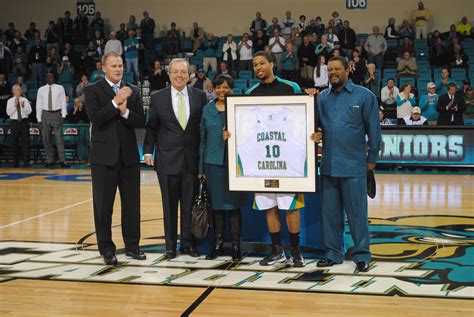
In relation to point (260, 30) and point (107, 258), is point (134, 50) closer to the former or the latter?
point (260, 30)

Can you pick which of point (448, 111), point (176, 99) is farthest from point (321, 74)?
point (176, 99)

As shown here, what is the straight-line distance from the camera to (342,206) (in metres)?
6.39

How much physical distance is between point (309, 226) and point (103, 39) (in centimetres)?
1666

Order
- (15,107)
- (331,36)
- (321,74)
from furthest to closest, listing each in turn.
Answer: (331,36) → (321,74) → (15,107)

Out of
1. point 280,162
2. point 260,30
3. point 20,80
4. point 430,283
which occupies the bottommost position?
point 430,283

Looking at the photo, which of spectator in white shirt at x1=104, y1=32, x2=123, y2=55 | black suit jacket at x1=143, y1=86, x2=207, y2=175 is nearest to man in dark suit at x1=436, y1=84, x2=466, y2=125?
spectator in white shirt at x1=104, y1=32, x2=123, y2=55

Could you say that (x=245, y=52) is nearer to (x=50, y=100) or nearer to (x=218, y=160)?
(x=50, y=100)

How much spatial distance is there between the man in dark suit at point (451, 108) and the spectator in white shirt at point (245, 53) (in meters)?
6.23

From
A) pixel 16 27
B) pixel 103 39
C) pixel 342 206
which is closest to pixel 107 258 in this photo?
pixel 342 206

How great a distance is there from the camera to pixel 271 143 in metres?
6.29

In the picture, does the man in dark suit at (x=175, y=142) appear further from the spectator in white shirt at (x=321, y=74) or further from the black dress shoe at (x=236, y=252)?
the spectator in white shirt at (x=321, y=74)

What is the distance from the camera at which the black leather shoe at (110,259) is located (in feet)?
21.0

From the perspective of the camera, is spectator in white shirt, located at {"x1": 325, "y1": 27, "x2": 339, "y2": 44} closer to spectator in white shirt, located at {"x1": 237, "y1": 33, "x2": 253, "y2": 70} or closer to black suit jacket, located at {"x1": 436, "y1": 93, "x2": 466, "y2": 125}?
spectator in white shirt, located at {"x1": 237, "y1": 33, "x2": 253, "y2": 70}

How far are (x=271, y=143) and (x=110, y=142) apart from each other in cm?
146
